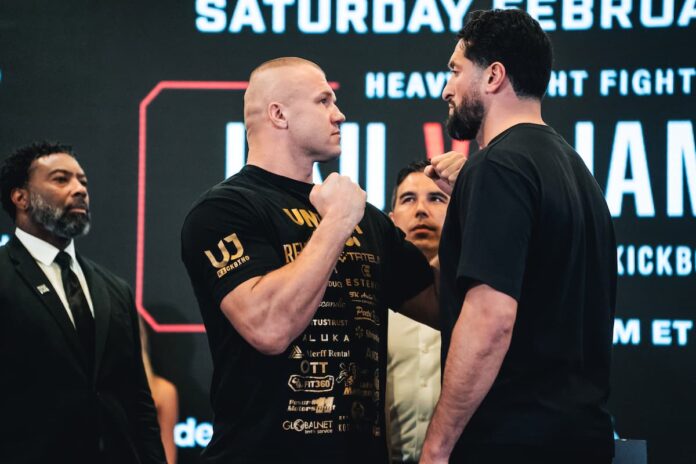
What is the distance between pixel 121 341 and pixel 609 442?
2.17 metres

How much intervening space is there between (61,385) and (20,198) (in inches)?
37.9

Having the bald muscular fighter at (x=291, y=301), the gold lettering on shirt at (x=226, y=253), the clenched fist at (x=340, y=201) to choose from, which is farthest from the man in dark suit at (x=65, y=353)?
the clenched fist at (x=340, y=201)

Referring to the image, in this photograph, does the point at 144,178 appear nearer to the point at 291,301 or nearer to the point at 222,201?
the point at 222,201

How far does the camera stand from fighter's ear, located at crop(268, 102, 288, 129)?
2.60 meters

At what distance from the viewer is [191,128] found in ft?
14.0

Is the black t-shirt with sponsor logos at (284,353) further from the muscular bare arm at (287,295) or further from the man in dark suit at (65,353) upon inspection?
the man in dark suit at (65,353)

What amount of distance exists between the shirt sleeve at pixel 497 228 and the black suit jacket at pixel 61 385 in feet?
6.45

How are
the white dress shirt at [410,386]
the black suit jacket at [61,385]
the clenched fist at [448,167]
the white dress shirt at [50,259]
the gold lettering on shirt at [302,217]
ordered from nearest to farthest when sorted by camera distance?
the gold lettering on shirt at [302,217] → the clenched fist at [448,167] → the white dress shirt at [410,386] → the black suit jacket at [61,385] → the white dress shirt at [50,259]

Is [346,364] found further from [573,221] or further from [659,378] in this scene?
[659,378]

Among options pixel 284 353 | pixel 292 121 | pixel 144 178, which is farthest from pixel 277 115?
pixel 144 178

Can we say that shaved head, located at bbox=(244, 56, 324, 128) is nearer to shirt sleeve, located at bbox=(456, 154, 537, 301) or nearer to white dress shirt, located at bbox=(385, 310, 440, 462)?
shirt sleeve, located at bbox=(456, 154, 537, 301)

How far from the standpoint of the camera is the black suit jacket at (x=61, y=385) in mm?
3455

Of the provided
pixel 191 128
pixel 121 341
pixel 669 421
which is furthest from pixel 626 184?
pixel 121 341

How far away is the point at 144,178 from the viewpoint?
167 inches
